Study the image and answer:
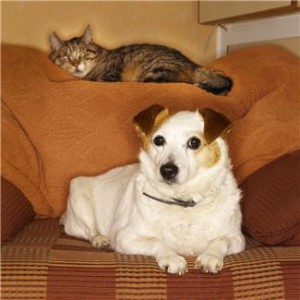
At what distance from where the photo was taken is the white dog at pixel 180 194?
1984 mm

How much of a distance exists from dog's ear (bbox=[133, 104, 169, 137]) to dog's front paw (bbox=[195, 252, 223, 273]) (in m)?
0.58

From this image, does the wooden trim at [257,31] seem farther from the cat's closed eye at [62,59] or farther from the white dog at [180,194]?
the white dog at [180,194]

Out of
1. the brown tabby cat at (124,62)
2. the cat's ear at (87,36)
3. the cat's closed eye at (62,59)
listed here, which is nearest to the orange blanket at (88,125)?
the brown tabby cat at (124,62)

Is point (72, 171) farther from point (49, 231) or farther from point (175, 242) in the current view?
point (175, 242)

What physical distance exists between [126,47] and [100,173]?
1174 millimetres

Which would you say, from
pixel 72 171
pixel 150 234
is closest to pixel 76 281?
pixel 150 234

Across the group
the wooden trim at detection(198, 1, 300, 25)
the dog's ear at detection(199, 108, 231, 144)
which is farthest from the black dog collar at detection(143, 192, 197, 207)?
the wooden trim at detection(198, 1, 300, 25)

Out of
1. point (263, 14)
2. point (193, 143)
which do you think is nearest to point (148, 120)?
point (193, 143)

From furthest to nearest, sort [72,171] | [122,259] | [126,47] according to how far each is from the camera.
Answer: [126,47] < [72,171] < [122,259]

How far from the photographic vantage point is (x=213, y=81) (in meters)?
2.90

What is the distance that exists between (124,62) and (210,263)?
1.94 m

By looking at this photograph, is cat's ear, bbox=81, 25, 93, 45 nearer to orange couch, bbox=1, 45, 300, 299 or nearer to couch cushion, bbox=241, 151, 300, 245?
orange couch, bbox=1, 45, 300, 299

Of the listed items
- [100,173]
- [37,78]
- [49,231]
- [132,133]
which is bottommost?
[49,231]

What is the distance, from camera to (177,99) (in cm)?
273
